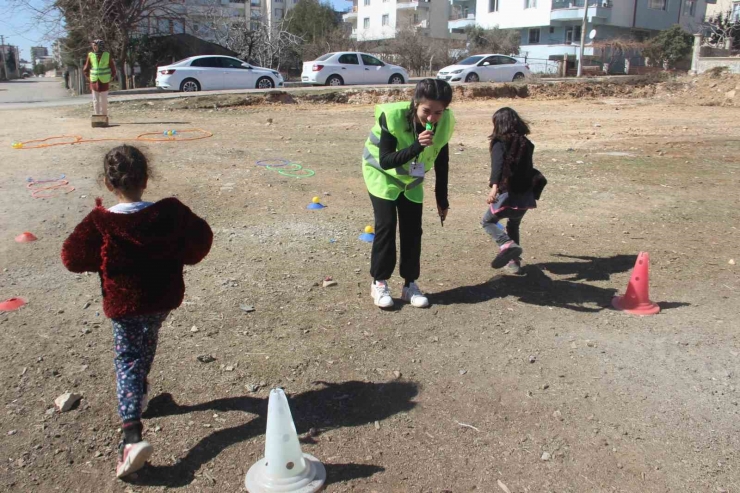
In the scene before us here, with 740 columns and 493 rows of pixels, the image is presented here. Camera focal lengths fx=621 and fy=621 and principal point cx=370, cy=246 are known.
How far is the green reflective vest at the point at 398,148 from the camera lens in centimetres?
422

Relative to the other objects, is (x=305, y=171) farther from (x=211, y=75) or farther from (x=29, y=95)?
(x=29, y=95)

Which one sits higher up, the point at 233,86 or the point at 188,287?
the point at 233,86

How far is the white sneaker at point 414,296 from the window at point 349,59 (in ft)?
76.5

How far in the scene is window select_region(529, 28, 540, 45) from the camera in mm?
56875

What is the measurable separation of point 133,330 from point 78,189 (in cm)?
567

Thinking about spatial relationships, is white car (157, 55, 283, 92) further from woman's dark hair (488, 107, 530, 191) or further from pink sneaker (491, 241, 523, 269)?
pink sneaker (491, 241, 523, 269)

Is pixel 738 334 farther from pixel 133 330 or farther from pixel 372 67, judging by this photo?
pixel 372 67

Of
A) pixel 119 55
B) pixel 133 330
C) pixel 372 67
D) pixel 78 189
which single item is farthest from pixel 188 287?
pixel 119 55

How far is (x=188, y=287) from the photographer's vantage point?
15.9ft

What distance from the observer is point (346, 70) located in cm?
2652

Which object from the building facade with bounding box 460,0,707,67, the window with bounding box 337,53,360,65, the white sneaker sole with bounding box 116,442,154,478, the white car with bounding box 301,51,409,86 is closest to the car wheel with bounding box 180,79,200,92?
the white car with bounding box 301,51,409,86

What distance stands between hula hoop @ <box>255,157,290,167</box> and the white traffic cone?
7.10 metres

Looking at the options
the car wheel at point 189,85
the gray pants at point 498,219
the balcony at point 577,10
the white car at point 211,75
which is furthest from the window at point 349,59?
the balcony at point 577,10

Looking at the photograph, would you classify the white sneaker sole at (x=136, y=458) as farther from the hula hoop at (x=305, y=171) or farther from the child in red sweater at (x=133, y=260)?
the hula hoop at (x=305, y=171)
